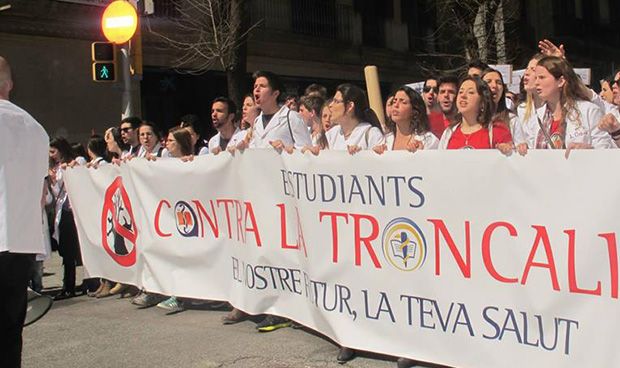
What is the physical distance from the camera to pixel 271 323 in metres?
5.64

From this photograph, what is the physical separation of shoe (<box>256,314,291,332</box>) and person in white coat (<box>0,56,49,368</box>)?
2121 millimetres

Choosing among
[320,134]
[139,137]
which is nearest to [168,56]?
[139,137]

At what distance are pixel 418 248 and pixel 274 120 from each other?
82.2 inches

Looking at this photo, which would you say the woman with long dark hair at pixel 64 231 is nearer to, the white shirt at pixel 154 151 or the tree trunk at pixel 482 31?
the white shirt at pixel 154 151

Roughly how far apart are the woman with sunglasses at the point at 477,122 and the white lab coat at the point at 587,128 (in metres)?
0.37

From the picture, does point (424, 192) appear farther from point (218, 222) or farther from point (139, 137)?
point (139, 137)

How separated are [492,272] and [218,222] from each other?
2612 millimetres

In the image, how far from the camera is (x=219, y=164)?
5828 millimetres

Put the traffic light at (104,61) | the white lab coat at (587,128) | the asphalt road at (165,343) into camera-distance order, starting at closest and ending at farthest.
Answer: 1. the white lab coat at (587,128)
2. the asphalt road at (165,343)
3. the traffic light at (104,61)

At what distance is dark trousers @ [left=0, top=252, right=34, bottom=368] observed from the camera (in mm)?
3729

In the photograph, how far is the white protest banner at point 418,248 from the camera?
11.8 feet

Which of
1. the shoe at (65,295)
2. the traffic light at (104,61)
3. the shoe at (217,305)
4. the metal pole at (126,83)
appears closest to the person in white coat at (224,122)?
the shoe at (217,305)

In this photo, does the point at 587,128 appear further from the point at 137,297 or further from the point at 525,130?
the point at 137,297

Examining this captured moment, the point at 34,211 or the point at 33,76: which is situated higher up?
the point at 33,76
